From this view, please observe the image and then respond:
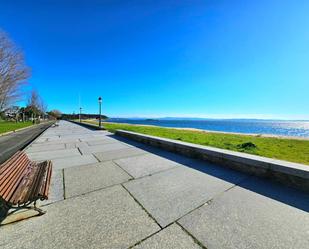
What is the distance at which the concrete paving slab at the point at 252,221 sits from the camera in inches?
77.5

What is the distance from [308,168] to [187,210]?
8.58 feet

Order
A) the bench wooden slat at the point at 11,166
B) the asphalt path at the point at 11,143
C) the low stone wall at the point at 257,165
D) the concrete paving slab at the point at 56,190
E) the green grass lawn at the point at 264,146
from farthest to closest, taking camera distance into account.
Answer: the asphalt path at the point at 11,143 → the green grass lawn at the point at 264,146 → the low stone wall at the point at 257,165 → the concrete paving slab at the point at 56,190 → the bench wooden slat at the point at 11,166

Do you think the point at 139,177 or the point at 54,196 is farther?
the point at 139,177

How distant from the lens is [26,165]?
344cm

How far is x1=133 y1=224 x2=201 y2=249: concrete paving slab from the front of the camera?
1.90 meters

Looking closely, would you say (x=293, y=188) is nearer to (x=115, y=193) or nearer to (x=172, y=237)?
(x=172, y=237)

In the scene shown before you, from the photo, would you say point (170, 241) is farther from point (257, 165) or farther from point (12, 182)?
point (257, 165)

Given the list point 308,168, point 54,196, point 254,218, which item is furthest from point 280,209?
point 54,196

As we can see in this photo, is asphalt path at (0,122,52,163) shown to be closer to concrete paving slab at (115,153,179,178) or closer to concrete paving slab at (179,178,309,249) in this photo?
concrete paving slab at (115,153,179,178)

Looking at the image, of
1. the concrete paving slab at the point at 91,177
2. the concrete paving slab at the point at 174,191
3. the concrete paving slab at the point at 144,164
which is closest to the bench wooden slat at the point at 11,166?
the concrete paving slab at the point at 91,177

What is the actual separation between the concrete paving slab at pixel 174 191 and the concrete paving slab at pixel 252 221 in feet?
0.65

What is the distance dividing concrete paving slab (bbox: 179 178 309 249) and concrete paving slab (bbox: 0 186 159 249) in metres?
0.68

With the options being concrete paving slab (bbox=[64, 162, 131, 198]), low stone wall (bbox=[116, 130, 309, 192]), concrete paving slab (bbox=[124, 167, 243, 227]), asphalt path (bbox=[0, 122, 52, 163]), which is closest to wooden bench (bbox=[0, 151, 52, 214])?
concrete paving slab (bbox=[64, 162, 131, 198])

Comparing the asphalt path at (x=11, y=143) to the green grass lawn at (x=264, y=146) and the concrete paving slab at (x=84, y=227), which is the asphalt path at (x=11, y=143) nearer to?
the concrete paving slab at (x=84, y=227)
